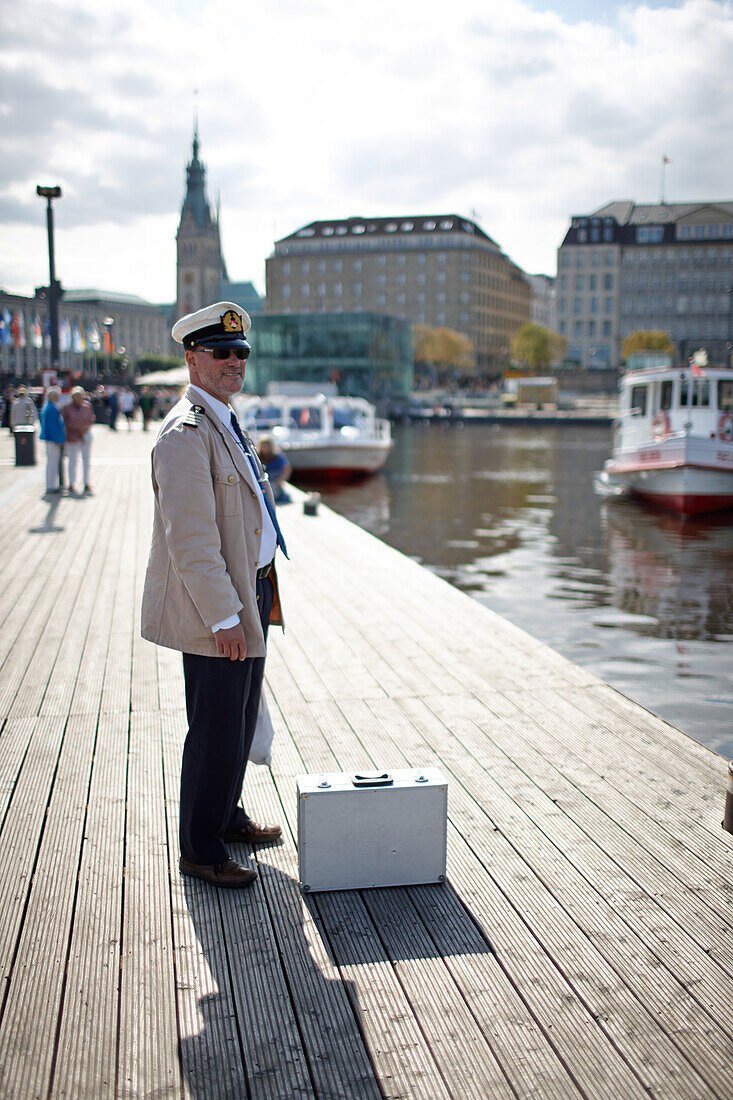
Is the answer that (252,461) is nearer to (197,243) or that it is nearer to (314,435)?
(314,435)

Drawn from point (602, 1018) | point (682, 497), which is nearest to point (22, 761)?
point (602, 1018)

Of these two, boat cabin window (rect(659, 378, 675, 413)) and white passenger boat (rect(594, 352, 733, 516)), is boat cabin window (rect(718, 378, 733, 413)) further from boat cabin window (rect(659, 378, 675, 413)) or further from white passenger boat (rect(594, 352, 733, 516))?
boat cabin window (rect(659, 378, 675, 413))

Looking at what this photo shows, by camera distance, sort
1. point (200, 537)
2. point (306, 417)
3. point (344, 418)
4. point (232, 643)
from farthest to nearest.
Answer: point (344, 418) → point (306, 417) → point (232, 643) → point (200, 537)

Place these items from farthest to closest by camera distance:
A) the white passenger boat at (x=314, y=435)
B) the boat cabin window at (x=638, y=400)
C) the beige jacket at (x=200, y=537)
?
the white passenger boat at (x=314, y=435) → the boat cabin window at (x=638, y=400) → the beige jacket at (x=200, y=537)

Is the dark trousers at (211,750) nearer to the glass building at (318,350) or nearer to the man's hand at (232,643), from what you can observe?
the man's hand at (232,643)

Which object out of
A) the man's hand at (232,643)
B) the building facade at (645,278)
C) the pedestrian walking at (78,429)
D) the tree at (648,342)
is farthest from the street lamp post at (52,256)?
the building facade at (645,278)

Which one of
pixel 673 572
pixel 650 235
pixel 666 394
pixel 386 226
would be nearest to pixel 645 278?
pixel 650 235

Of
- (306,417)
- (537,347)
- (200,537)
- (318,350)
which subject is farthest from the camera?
(537,347)

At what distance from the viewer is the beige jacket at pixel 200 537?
3283 mm

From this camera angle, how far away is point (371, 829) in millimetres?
3531

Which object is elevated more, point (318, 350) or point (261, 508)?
point (318, 350)

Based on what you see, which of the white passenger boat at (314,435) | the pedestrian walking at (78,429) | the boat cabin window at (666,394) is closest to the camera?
the pedestrian walking at (78,429)

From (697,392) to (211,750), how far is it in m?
25.2

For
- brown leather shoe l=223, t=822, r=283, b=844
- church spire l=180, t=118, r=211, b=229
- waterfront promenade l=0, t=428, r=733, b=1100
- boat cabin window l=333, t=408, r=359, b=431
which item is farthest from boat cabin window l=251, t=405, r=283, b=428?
church spire l=180, t=118, r=211, b=229
